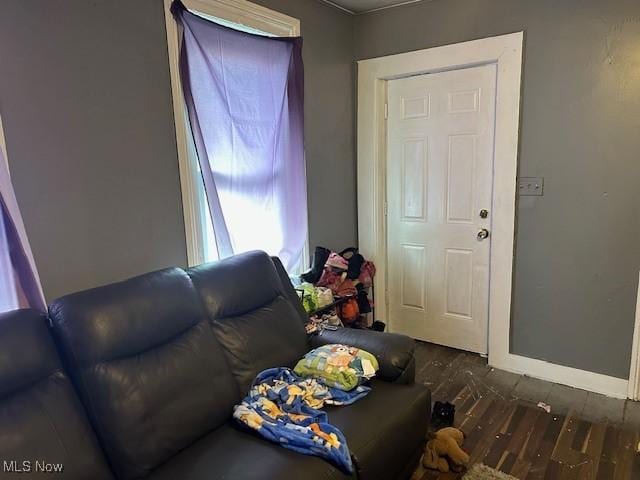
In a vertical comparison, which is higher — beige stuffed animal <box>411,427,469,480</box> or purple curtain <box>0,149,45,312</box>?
purple curtain <box>0,149,45,312</box>

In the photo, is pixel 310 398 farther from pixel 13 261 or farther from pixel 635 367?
pixel 635 367

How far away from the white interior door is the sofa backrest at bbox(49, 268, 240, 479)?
1941mm

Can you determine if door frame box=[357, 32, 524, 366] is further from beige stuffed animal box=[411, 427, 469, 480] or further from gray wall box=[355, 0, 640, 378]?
beige stuffed animal box=[411, 427, 469, 480]

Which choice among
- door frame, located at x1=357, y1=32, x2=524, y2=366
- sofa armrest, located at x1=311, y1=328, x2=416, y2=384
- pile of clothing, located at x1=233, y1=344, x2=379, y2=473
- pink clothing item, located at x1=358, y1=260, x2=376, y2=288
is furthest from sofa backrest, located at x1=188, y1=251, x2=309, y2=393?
door frame, located at x1=357, y1=32, x2=524, y2=366

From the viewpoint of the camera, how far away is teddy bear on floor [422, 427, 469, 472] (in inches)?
79.1

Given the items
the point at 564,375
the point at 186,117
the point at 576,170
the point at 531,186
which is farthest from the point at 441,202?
the point at 186,117

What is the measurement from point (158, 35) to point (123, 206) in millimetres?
806

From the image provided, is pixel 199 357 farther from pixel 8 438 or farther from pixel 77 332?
pixel 8 438

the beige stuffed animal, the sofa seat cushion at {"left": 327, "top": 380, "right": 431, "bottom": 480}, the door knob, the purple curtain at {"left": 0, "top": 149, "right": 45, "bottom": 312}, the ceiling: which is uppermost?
the ceiling

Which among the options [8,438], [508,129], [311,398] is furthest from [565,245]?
[8,438]

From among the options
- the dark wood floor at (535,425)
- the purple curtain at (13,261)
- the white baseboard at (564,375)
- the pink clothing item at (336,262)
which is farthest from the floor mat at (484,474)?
the purple curtain at (13,261)

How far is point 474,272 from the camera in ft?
10.3

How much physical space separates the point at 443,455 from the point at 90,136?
6.84ft

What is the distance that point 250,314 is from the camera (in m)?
2.09
